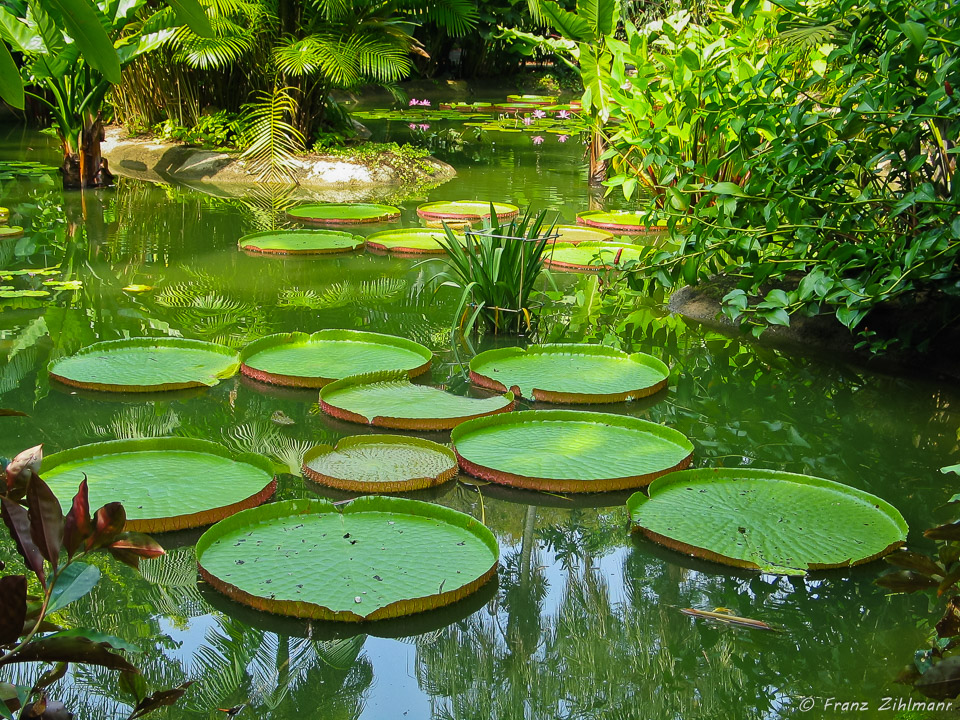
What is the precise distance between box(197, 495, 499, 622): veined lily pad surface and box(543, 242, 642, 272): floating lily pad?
2884 millimetres

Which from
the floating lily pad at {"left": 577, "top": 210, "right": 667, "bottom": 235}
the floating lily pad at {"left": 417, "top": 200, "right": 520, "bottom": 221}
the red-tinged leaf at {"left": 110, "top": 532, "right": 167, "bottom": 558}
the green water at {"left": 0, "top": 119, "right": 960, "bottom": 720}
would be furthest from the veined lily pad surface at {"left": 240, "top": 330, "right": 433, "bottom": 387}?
the floating lily pad at {"left": 577, "top": 210, "right": 667, "bottom": 235}

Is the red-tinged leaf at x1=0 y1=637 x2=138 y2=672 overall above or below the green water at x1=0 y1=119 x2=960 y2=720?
above

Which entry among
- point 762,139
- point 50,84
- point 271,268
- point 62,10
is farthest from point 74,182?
point 62,10

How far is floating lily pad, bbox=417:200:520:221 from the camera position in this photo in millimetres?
5910

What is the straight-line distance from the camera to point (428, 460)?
8.44ft

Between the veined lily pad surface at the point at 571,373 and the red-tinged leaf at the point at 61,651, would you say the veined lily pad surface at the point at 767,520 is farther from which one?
the red-tinged leaf at the point at 61,651

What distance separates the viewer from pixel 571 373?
10.8ft

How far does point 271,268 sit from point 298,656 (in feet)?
11.1

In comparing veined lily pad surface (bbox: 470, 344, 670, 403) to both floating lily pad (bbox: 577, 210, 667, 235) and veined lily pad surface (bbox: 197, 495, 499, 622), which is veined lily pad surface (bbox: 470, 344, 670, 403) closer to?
veined lily pad surface (bbox: 197, 495, 499, 622)

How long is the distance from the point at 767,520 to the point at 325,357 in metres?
1.73

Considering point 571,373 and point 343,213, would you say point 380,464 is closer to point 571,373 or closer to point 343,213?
point 571,373

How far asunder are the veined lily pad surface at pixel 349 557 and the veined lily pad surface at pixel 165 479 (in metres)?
0.15

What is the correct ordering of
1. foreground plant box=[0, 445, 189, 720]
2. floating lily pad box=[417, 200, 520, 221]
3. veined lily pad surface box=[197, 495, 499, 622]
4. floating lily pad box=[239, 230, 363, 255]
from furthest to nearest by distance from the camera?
1. floating lily pad box=[417, 200, 520, 221]
2. floating lily pad box=[239, 230, 363, 255]
3. veined lily pad surface box=[197, 495, 499, 622]
4. foreground plant box=[0, 445, 189, 720]

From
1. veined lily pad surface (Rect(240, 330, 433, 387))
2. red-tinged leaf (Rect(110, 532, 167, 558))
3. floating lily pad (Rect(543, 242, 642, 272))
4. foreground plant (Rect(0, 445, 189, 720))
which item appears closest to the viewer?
foreground plant (Rect(0, 445, 189, 720))
